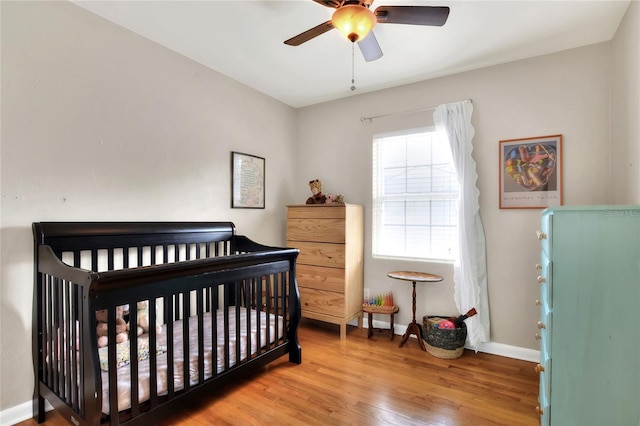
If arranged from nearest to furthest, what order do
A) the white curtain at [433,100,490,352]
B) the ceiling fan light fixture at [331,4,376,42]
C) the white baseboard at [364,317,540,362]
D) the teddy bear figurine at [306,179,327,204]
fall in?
the ceiling fan light fixture at [331,4,376,42] < the white baseboard at [364,317,540,362] < the white curtain at [433,100,490,352] < the teddy bear figurine at [306,179,327,204]

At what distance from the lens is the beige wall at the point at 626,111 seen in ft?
5.74

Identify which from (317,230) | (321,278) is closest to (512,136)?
(317,230)

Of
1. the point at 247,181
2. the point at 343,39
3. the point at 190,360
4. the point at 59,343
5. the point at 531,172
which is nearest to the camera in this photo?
the point at 59,343

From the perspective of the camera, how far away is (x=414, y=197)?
119 inches

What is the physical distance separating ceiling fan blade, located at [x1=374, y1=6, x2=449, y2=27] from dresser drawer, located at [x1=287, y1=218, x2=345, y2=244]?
1692mm

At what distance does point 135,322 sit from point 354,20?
5.85ft

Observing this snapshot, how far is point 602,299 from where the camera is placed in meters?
1.38

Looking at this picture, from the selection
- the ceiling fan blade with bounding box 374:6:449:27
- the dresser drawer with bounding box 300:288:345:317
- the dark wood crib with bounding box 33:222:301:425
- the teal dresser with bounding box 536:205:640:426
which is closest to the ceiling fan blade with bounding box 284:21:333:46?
the ceiling fan blade with bounding box 374:6:449:27

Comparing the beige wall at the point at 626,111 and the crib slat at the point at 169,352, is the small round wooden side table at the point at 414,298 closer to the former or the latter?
the beige wall at the point at 626,111

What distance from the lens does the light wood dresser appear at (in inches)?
114

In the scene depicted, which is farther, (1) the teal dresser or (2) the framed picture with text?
(2) the framed picture with text

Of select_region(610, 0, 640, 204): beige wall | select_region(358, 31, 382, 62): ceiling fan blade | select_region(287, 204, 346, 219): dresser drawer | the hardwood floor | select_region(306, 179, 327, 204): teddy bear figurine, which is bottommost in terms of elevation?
the hardwood floor

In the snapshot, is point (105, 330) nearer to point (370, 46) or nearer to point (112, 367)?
point (112, 367)

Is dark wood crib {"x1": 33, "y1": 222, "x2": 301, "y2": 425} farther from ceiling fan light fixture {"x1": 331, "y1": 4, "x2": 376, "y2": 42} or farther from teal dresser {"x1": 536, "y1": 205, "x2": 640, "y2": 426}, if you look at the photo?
teal dresser {"x1": 536, "y1": 205, "x2": 640, "y2": 426}
